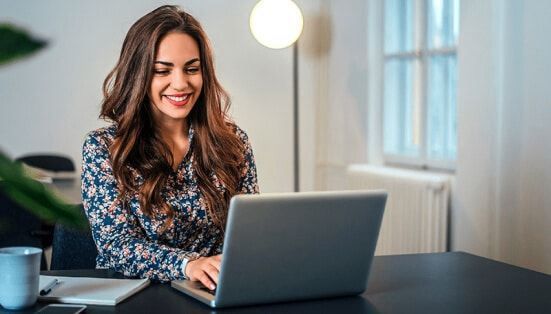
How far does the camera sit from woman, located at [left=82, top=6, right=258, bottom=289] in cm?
197

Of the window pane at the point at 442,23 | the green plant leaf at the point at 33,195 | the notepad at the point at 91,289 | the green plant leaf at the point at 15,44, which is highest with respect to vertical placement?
the window pane at the point at 442,23

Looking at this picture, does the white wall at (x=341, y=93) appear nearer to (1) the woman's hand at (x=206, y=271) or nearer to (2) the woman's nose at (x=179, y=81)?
(2) the woman's nose at (x=179, y=81)

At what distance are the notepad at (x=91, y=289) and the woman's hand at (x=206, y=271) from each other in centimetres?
11

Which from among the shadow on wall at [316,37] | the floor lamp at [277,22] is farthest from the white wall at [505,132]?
the shadow on wall at [316,37]

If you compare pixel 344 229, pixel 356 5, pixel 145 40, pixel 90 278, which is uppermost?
pixel 356 5

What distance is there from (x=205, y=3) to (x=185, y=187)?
10.3ft

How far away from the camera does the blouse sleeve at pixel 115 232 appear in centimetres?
174

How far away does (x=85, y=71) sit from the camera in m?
4.85

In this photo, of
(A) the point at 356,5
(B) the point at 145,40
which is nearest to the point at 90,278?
(B) the point at 145,40

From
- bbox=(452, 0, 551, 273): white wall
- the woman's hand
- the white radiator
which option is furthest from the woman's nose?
the white radiator

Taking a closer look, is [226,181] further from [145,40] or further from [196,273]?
[196,273]

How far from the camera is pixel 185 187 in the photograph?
212 cm

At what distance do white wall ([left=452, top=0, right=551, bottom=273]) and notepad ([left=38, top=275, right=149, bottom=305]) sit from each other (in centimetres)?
201

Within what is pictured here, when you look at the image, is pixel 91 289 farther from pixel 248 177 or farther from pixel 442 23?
pixel 442 23
